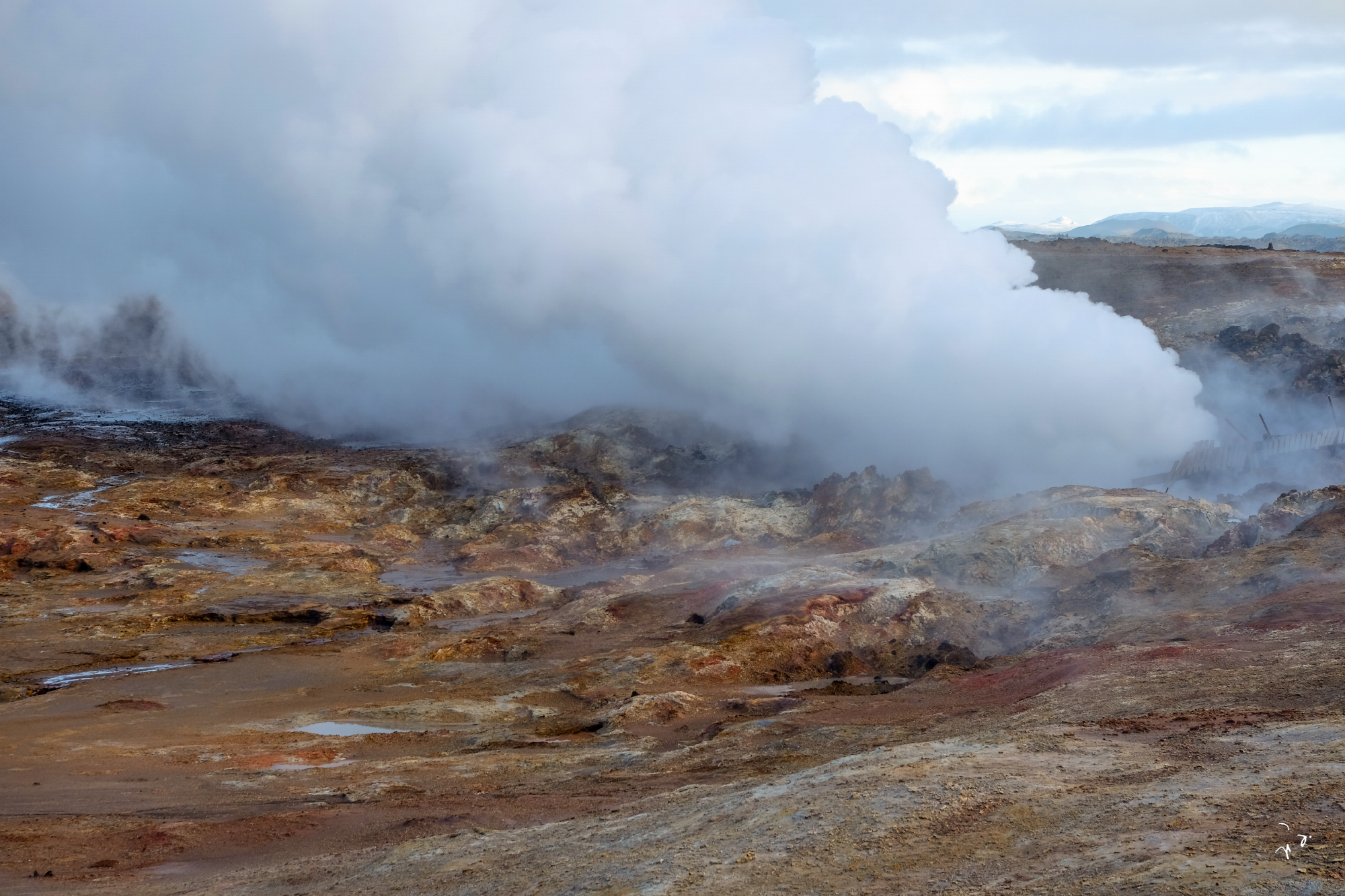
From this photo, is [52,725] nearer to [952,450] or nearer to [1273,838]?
[1273,838]

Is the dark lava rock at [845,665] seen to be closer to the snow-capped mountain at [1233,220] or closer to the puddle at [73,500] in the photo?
the puddle at [73,500]

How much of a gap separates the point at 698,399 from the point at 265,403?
78.8 ft

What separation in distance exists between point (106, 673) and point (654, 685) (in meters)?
11.4

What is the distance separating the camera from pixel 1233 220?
162375 millimetres

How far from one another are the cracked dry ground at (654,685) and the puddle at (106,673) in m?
0.25

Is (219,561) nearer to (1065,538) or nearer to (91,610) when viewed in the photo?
(91,610)

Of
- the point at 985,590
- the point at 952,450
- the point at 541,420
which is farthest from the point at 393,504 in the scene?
the point at 985,590

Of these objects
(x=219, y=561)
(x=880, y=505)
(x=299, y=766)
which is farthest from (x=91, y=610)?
(x=880, y=505)

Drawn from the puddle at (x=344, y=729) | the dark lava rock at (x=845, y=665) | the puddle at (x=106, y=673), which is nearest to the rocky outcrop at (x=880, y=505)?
the dark lava rock at (x=845, y=665)

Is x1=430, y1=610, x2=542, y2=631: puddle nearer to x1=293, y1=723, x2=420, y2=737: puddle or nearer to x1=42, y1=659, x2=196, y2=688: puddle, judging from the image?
x1=42, y1=659, x2=196, y2=688: puddle

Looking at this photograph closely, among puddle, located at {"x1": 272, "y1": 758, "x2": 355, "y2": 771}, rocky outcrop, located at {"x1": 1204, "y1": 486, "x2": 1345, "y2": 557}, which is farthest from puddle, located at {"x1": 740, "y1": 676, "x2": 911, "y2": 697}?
rocky outcrop, located at {"x1": 1204, "y1": 486, "x2": 1345, "y2": 557}

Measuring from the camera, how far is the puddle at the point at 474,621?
80.5ft

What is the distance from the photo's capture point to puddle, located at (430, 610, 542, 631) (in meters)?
24.5

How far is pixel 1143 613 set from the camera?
1834 cm
